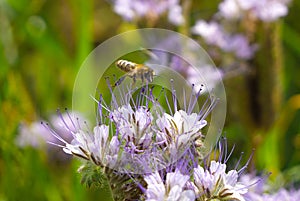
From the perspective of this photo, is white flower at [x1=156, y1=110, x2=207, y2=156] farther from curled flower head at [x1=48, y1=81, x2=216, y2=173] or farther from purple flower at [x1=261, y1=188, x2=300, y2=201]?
purple flower at [x1=261, y1=188, x2=300, y2=201]

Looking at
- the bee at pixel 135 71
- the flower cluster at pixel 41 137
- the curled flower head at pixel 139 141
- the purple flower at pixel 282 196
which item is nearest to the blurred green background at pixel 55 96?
the flower cluster at pixel 41 137

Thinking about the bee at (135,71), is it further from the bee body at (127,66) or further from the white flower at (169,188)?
the white flower at (169,188)

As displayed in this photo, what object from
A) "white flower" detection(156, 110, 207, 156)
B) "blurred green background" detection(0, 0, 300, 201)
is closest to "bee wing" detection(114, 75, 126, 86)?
"white flower" detection(156, 110, 207, 156)

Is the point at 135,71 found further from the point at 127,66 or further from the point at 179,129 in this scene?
the point at 179,129

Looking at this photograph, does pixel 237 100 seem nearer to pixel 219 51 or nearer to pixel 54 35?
pixel 219 51

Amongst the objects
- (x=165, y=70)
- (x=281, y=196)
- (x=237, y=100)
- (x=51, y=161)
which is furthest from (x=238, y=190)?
(x=51, y=161)

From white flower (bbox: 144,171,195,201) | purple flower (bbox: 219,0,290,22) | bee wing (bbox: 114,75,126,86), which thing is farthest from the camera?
purple flower (bbox: 219,0,290,22)

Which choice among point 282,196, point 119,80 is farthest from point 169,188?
point 282,196
